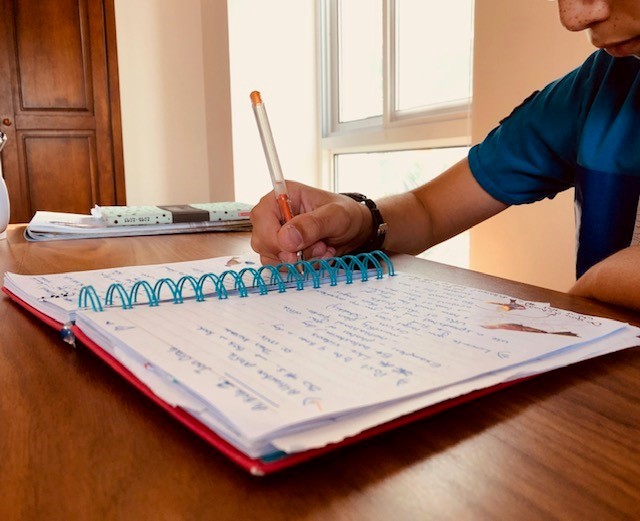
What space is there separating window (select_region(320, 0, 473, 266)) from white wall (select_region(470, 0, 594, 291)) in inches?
9.0

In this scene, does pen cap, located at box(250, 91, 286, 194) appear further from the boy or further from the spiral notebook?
the spiral notebook

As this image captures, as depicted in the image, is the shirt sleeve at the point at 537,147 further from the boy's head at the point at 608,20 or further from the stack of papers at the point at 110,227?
the stack of papers at the point at 110,227

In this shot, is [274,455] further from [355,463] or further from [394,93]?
[394,93]

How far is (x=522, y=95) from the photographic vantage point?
1.49 m

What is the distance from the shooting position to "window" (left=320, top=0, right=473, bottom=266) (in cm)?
195

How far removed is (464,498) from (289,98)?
2656mm

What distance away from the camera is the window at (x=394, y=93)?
1.95 meters

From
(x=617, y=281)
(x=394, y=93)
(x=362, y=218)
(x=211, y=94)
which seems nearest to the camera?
(x=617, y=281)

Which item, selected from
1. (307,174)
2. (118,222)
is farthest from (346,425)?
(307,174)

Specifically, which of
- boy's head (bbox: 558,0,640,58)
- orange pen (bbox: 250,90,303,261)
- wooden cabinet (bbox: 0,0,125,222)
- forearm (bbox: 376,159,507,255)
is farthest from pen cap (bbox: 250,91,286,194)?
wooden cabinet (bbox: 0,0,125,222)

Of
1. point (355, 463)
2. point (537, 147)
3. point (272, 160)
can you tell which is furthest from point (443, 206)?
point (355, 463)

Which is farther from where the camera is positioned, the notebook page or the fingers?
the fingers

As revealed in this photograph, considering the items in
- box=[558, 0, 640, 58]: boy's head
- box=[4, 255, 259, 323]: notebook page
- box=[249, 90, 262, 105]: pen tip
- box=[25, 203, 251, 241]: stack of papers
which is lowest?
box=[25, 203, 251, 241]: stack of papers

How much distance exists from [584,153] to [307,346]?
2.13 ft
